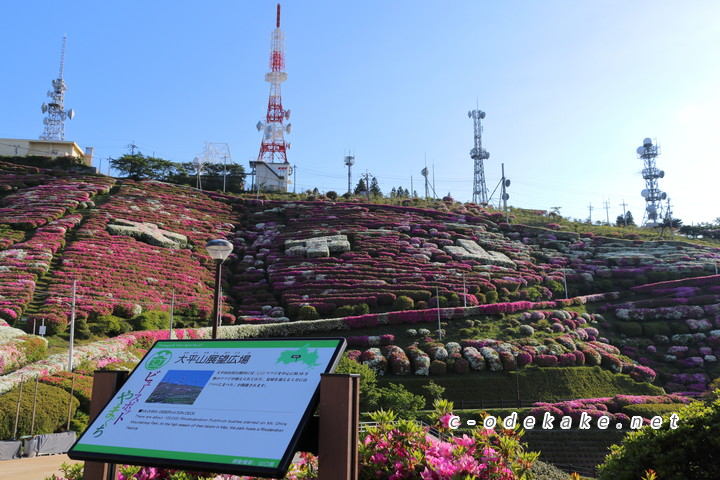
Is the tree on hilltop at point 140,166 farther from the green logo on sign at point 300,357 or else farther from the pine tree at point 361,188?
the green logo on sign at point 300,357

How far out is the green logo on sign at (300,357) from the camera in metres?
4.22

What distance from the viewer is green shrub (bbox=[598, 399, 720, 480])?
7.10 meters

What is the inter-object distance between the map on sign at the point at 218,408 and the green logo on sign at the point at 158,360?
0.01 meters

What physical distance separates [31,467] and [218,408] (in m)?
10.9

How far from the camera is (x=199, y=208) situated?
51125 millimetres

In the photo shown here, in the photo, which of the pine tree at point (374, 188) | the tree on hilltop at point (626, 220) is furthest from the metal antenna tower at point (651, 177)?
the pine tree at point (374, 188)

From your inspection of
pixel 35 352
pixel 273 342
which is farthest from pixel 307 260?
pixel 273 342

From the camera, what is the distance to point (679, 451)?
712cm

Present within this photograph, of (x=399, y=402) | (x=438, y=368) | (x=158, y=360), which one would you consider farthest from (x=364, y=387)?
(x=158, y=360)

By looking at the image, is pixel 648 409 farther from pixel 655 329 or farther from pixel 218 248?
pixel 218 248

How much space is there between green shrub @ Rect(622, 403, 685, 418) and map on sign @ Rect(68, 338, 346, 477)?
23.9 m

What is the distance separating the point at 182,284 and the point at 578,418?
25.6m

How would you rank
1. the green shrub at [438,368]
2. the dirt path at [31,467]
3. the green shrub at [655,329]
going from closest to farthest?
the dirt path at [31,467]
the green shrub at [438,368]
the green shrub at [655,329]

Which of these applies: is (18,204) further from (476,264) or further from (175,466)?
(175,466)
